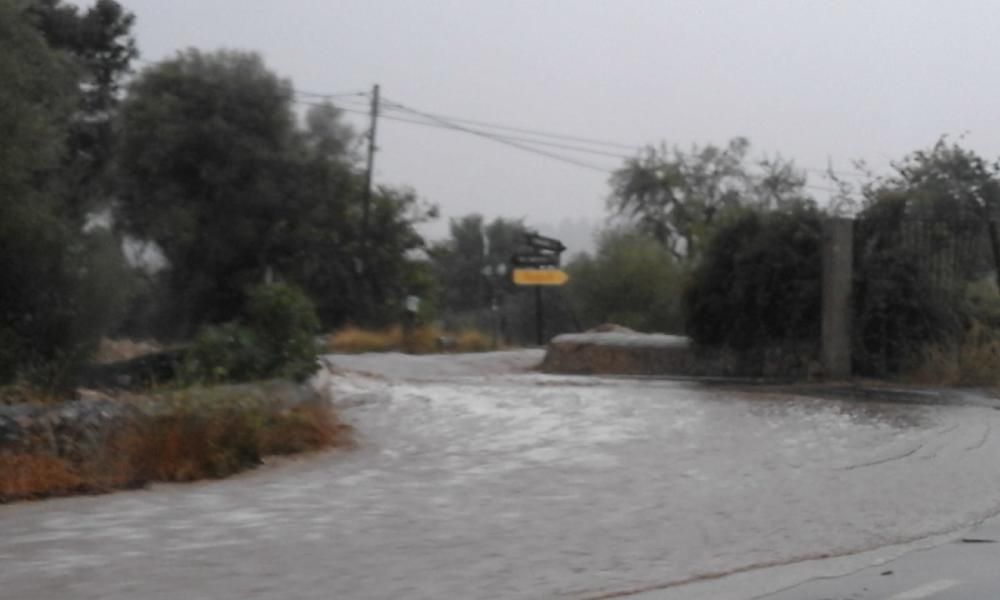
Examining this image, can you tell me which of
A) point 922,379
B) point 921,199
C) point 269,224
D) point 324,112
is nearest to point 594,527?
point 922,379

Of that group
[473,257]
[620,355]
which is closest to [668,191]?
[473,257]

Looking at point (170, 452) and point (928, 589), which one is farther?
point (170, 452)

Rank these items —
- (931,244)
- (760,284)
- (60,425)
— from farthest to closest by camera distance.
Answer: (760,284), (931,244), (60,425)

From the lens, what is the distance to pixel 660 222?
7112 cm

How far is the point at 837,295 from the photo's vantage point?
23578 mm

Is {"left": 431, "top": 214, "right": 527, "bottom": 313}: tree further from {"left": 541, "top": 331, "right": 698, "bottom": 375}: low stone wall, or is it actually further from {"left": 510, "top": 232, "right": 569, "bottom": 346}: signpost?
{"left": 541, "top": 331, "right": 698, "bottom": 375}: low stone wall

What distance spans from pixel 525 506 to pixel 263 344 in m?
5.44

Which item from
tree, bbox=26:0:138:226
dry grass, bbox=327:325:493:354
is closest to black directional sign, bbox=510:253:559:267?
dry grass, bbox=327:325:493:354

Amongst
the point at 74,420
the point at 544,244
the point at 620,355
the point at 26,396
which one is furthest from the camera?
the point at 544,244

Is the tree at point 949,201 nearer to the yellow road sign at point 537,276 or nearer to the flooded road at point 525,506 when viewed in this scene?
the flooded road at point 525,506

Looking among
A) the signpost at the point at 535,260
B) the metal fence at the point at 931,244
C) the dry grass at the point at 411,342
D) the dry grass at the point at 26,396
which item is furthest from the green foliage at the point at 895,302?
the signpost at the point at 535,260

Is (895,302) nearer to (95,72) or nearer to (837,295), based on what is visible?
(837,295)

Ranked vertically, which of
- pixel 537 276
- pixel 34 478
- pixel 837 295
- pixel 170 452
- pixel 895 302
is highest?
pixel 537 276

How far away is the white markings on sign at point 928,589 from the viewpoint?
8953 mm
